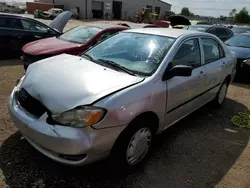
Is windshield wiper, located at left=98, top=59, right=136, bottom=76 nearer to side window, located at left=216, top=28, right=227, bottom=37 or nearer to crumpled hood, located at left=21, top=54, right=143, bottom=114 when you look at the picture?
crumpled hood, located at left=21, top=54, right=143, bottom=114

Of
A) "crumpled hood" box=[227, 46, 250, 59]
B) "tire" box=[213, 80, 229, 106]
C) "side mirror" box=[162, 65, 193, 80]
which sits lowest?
"tire" box=[213, 80, 229, 106]

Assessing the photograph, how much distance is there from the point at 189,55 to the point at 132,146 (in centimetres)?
167

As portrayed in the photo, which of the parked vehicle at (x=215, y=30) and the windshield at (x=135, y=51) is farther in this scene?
the parked vehicle at (x=215, y=30)

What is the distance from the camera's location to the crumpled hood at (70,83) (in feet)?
7.55

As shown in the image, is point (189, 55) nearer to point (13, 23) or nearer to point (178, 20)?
point (13, 23)

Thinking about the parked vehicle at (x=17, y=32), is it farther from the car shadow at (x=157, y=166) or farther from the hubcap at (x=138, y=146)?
the hubcap at (x=138, y=146)

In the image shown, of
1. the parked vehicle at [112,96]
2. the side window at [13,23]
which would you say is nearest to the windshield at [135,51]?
the parked vehicle at [112,96]

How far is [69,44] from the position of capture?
20.0 ft

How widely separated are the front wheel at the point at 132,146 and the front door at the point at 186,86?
47cm

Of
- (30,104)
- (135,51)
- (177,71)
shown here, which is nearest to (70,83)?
(30,104)

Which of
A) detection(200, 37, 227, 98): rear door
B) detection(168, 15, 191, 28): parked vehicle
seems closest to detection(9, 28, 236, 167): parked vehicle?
detection(200, 37, 227, 98): rear door

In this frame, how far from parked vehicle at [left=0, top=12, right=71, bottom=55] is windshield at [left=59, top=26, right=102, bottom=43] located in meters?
1.89

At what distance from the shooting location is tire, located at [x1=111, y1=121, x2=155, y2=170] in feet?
8.06

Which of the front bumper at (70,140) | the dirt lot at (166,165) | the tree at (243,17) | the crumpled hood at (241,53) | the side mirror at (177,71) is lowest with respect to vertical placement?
the dirt lot at (166,165)
